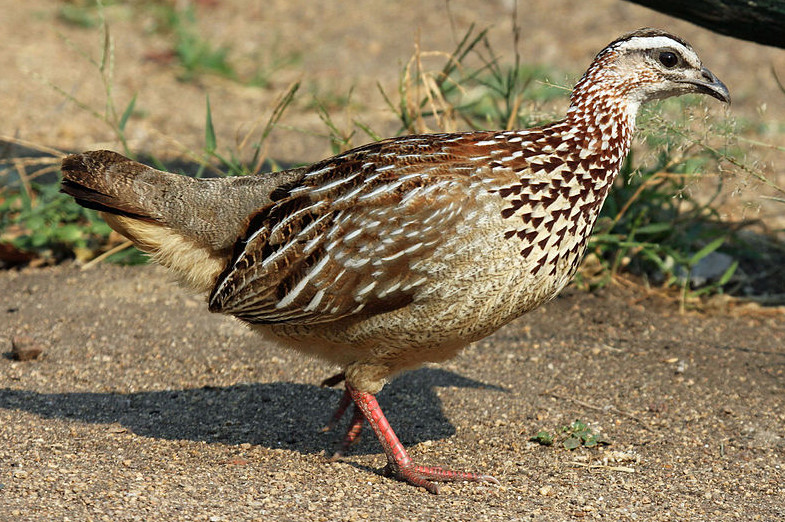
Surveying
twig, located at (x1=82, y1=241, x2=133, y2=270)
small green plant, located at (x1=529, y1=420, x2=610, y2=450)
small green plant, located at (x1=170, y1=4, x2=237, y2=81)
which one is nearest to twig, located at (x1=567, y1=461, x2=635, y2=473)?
small green plant, located at (x1=529, y1=420, x2=610, y2=450)

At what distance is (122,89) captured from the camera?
9641 mm

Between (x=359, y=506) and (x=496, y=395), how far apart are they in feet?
4.67

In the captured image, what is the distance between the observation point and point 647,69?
4238 millimetres

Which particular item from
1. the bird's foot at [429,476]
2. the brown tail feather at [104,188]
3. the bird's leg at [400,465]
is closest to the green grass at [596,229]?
the brown tail feather at [104,188]

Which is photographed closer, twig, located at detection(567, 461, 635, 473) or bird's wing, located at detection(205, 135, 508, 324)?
bird's wing, located at detection(205, 135, 508, 324)

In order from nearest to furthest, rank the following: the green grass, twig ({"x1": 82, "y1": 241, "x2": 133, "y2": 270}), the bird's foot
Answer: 1. the bird's foot
2. the green grass
3. twig ({"x1": 82, "y1": 241, "x2": 133, "y2": 270})

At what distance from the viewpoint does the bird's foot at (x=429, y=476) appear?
13.8 feet

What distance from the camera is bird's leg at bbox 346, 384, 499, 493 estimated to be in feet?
13.9

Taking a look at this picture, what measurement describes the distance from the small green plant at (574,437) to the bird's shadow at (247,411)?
47cm

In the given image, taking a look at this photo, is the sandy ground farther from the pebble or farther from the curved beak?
the curved beak

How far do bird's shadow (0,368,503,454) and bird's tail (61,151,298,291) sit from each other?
0.75m

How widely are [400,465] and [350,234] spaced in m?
1.05

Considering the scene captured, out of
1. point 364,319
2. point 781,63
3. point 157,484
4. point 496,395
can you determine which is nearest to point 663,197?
point 496,395

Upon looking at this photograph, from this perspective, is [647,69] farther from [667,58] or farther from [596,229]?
[596,229]
